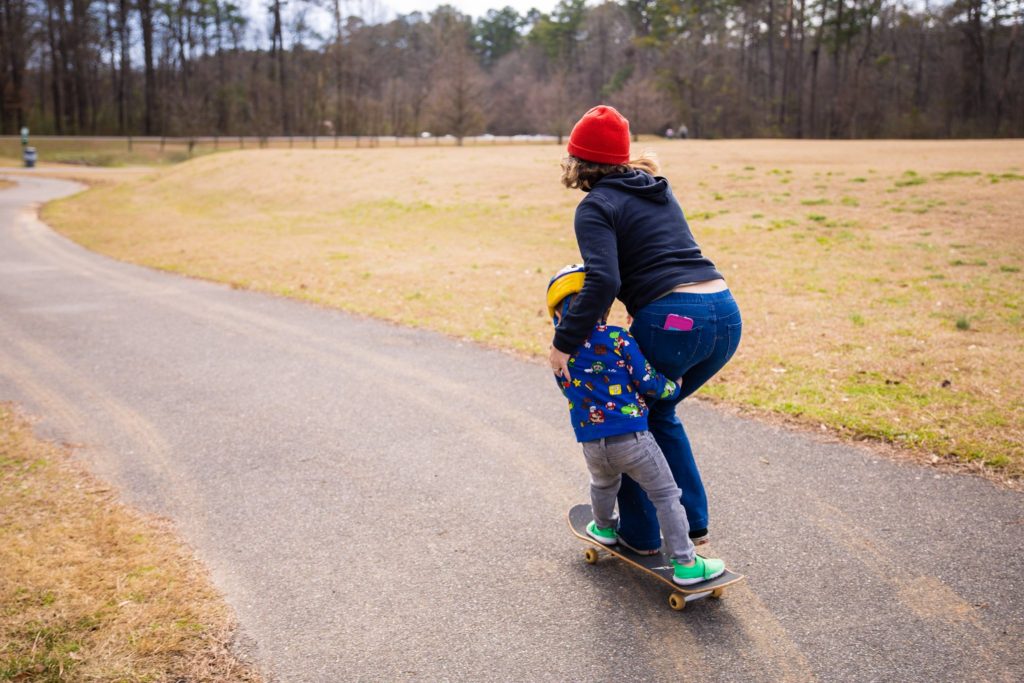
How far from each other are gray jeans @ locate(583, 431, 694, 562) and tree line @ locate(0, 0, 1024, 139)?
46.9 metres

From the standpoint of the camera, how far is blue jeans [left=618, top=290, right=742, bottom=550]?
296 cm

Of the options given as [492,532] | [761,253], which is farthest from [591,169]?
[761,253]

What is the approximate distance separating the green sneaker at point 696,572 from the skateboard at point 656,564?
0.02 m

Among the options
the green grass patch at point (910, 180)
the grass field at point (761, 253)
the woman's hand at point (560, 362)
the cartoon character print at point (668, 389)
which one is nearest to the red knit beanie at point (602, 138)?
the woman's hand at point (560, 362)

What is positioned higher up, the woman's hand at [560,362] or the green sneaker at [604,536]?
the woman's hand at [560,362]

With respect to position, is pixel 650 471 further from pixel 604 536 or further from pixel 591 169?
pixel 591 169

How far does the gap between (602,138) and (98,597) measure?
2.80 m

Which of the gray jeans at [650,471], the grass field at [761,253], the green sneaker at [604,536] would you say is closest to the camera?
the gray jeans at [650,471]

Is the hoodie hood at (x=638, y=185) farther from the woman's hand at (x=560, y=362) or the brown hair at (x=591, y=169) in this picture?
the woman's hand at (x=560, y=362)

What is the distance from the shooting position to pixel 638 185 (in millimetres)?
2990

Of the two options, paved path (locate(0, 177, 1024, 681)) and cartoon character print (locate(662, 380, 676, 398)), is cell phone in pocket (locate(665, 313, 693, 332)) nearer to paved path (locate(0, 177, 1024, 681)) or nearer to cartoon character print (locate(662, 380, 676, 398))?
cartoon character print (locate(662, 380, 676, 398))

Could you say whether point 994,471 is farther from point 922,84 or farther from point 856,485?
point 922,84

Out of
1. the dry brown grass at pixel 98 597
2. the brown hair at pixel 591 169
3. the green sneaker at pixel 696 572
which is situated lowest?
the dry brown grass at pixel 98 597

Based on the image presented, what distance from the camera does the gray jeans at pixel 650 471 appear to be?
3.05 m
